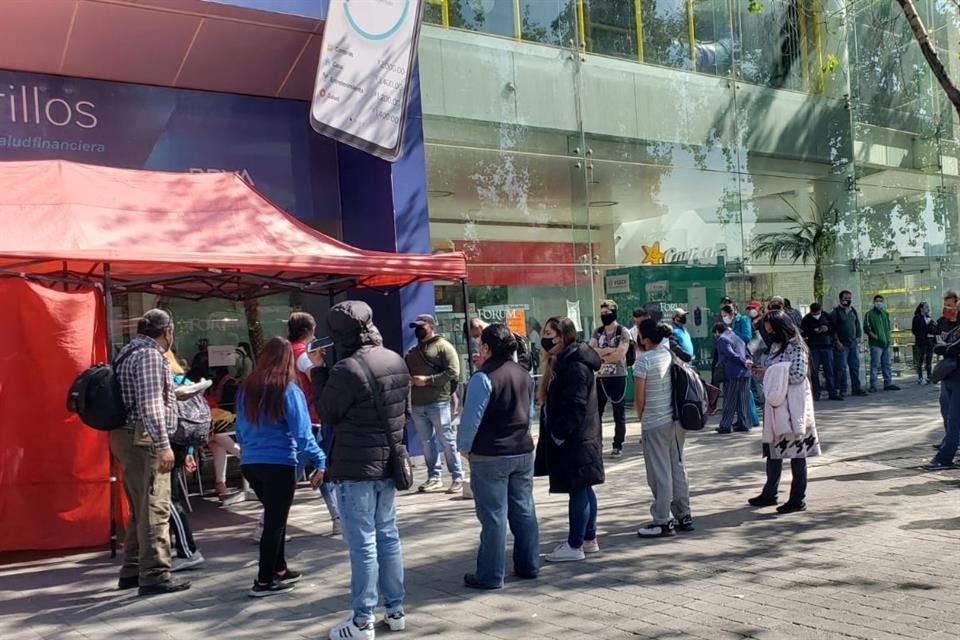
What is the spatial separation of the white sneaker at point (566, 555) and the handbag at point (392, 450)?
6.05ft

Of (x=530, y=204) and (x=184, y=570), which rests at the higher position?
(x=530, y=204)

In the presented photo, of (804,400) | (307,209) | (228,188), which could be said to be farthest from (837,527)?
(307,209)

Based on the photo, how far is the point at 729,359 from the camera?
12297 millimetres

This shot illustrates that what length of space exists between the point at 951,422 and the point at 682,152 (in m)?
8.27

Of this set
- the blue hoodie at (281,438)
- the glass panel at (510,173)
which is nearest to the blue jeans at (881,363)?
the glass panel at (510,173)

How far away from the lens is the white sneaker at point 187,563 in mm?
6379

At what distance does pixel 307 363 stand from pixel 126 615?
8.56 ft

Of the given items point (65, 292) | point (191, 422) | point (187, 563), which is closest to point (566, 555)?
point (187, 563)

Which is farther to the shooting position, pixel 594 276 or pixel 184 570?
pixel 594 276

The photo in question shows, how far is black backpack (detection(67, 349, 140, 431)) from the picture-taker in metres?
5.72

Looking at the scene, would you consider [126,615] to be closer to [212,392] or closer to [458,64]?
[212,392]

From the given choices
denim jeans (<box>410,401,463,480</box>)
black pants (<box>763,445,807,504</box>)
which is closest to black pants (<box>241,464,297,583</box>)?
denim jeans (<box>410,401,463,480</box>)

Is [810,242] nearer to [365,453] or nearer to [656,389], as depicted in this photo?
[656,389]

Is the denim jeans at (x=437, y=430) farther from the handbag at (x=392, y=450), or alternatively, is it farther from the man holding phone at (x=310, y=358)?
the handbag at (x=392, y=450)
